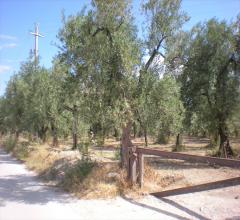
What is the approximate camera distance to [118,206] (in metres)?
8.57

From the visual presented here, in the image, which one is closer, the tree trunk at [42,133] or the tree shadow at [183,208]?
the tree shadow at [183,208]

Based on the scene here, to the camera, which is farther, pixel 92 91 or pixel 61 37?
pixel 61 37

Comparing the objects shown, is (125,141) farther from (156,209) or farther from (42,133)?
(42,133)

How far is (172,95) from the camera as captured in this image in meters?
10.9

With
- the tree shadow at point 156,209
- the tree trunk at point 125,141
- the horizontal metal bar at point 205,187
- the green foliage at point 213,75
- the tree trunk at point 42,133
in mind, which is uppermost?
the green foliage at point 213,75

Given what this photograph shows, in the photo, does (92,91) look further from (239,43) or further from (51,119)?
(51,119)

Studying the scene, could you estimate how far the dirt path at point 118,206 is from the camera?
7773mm

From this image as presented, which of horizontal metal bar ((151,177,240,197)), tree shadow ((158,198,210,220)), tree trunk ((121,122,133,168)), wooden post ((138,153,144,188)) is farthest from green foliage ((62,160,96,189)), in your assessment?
tree shadow ((158,198,210,220))

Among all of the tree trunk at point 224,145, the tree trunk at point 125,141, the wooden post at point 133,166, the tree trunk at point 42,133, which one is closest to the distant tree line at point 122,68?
→ the tree trunk at point 125,141

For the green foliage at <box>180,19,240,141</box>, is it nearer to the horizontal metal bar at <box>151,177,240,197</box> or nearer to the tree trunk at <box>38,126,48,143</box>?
the horizontal metal bar at <box>151,177,240,197</box>

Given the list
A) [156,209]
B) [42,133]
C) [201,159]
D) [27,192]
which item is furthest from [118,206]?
[42,133]

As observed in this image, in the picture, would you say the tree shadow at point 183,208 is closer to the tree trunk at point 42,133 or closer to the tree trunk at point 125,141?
the tree trunk at point 125,141

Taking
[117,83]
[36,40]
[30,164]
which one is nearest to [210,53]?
[117,83]

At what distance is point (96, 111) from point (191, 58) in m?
8.38
